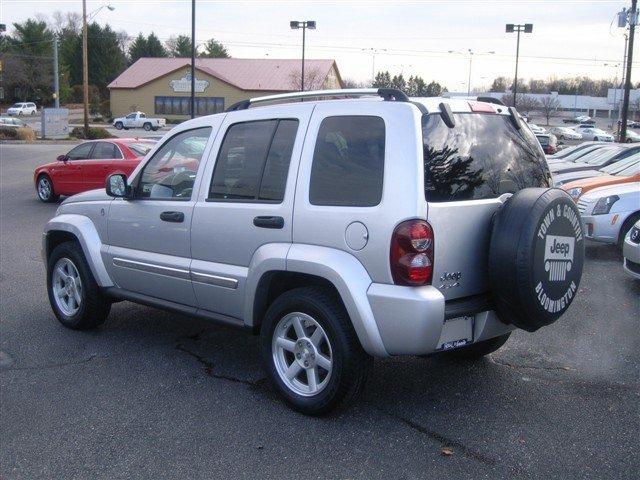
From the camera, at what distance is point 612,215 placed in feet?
34.3

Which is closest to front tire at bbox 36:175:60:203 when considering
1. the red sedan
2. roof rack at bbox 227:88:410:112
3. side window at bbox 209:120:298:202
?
the red sedan

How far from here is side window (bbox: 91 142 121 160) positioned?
1598 centimetres

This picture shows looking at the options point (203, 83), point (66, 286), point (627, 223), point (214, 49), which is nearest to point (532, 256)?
point (66, 286)

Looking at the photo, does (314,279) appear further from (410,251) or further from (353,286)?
(410,251)

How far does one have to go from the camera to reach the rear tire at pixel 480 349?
5.44 m

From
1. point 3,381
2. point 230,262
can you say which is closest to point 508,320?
point 230,262

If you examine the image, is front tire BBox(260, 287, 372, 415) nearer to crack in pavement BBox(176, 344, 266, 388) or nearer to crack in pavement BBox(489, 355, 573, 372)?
crack in pavement BBox(176, 344, 266, 388)

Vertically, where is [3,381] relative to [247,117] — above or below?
below

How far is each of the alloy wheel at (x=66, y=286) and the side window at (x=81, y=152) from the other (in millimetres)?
10451

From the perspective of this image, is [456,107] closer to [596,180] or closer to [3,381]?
[3,381]

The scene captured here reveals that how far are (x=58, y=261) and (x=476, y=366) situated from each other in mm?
3861

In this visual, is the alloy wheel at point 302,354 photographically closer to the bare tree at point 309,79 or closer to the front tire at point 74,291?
the front tire at point 74,291

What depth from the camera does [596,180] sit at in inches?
483

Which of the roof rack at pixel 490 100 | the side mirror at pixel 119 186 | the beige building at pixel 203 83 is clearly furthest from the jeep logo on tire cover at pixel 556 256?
the beige building at pixel 203 83
